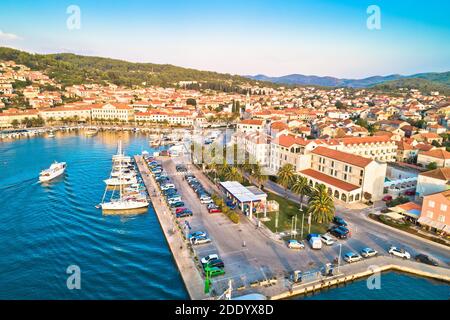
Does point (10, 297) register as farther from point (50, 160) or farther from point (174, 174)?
point (50, 160)

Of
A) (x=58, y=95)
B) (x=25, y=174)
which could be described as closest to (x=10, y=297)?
(x=25, y=174)

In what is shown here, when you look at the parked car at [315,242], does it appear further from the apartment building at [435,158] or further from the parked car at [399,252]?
the apartment building at [435,158]

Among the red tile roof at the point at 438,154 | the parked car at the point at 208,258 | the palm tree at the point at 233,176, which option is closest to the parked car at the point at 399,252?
the parked car at the point at 208,258

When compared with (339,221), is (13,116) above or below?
above

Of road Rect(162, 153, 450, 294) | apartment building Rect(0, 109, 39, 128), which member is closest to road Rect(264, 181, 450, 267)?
road Rect(162, 153, 450, 294)

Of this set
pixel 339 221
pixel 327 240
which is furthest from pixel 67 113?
pixel 327 240

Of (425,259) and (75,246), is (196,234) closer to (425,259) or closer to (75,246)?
(75,246)
